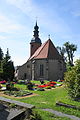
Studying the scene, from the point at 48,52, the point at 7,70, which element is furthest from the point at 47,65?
the point at 7,70

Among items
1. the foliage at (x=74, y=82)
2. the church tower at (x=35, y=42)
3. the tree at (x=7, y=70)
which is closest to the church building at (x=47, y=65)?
the tree at (x=7, y=70)

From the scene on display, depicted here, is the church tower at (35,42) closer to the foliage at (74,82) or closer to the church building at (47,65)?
the church building at (47,65)

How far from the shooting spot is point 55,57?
111ft

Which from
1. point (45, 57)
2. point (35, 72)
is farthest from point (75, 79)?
point (35, 72)

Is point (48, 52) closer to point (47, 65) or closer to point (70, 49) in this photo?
point (47, 65)

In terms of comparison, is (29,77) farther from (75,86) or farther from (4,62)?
(75,86)

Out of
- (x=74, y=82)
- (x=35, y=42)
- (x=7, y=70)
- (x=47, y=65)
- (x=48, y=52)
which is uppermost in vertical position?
(x=35, y=42)

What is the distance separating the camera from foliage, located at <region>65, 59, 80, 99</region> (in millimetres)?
11509

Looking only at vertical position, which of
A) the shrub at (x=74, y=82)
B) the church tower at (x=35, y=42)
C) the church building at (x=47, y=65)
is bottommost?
the shrub at (x=74, y=82)

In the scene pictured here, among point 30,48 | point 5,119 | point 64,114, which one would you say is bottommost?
point 64,114

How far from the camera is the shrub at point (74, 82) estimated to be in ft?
37.8

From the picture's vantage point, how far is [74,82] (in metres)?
12.2

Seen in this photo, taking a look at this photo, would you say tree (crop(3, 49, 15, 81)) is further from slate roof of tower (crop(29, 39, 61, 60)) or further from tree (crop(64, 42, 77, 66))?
tree (crop(64, 42, 77, 66))

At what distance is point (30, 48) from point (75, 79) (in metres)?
34.8
